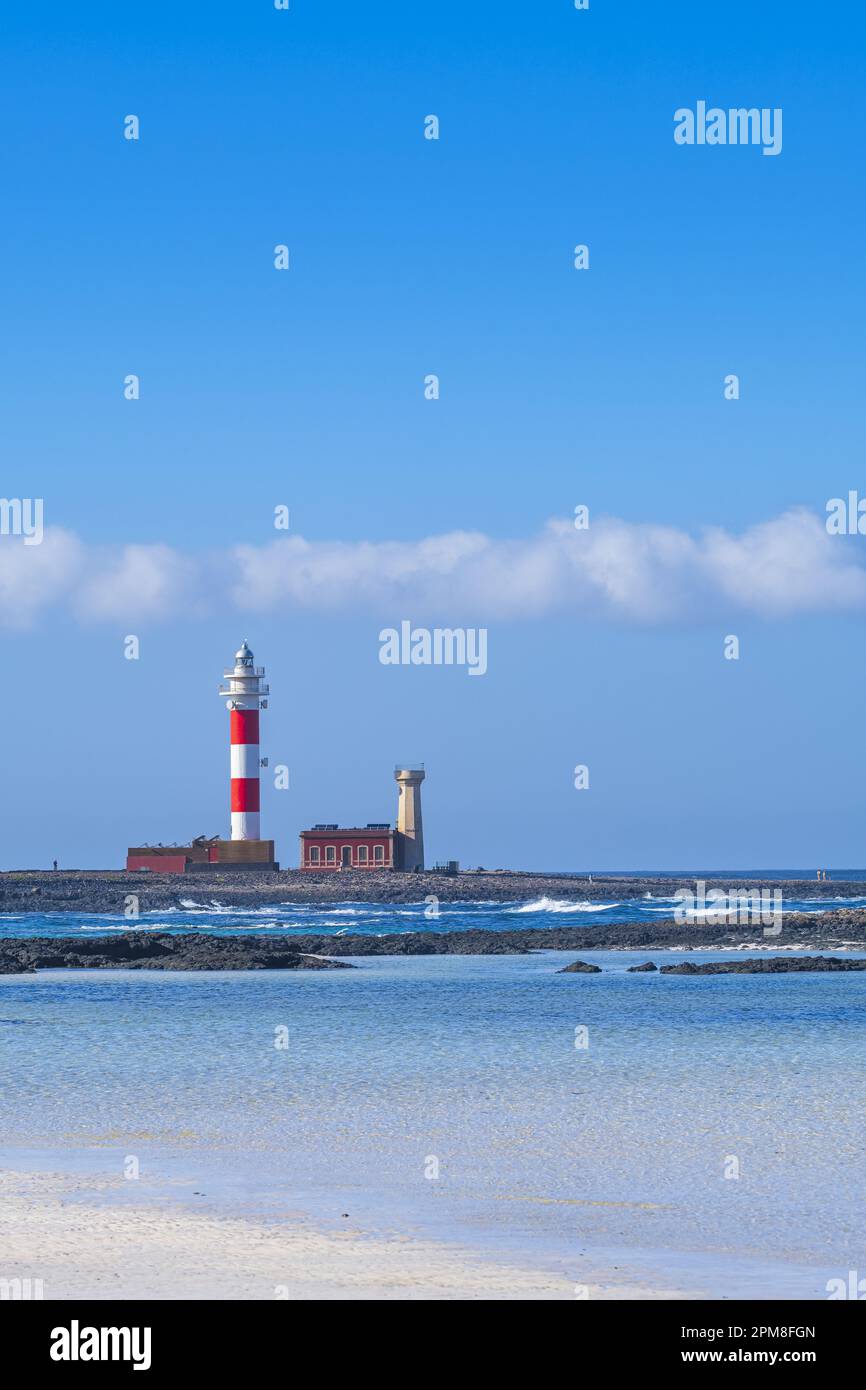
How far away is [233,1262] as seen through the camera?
1041 centimetres

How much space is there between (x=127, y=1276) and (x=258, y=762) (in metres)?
71.8

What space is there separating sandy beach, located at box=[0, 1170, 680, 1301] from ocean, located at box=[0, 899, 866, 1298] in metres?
0.40

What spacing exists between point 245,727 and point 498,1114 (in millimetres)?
64589

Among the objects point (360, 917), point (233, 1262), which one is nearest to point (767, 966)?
point (233, 1262)

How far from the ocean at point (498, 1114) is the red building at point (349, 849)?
2158 inches

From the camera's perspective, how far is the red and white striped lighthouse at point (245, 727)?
8100 cm

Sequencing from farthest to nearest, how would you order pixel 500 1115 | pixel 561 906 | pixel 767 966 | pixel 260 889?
1. pixel 561 906
2. pixel 260 889
3. pixel 767 966
4. pixel 500 1115

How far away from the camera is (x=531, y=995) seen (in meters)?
32.8

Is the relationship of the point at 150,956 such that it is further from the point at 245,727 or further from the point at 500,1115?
the point at 245,727

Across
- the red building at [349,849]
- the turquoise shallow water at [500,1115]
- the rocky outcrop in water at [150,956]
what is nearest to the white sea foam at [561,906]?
the red building at [349,849]

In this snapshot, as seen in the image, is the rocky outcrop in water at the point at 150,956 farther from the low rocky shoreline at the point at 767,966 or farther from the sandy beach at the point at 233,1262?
the sandy beach at the point at 233,1262

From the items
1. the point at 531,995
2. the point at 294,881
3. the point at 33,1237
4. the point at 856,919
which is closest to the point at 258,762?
the point at 294,881

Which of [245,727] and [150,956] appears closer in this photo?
[150,956]
